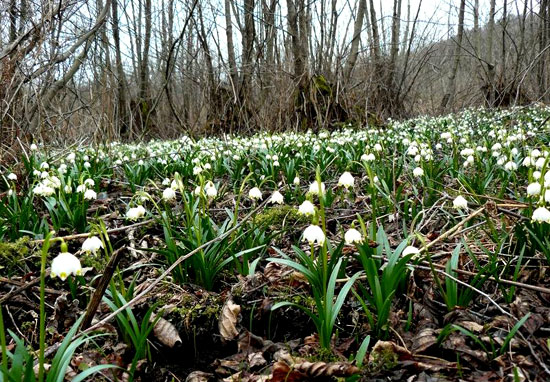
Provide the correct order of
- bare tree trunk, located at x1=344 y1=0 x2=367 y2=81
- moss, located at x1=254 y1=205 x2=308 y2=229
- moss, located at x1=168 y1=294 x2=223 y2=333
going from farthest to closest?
bare tree trunk, located at x1=344 y1=0 x2=367 y2=81 < moss, located at x1=254 y1=205 x2=308 y2=229 < moss, located at x1=168 y1=294 x2=223 y2=333

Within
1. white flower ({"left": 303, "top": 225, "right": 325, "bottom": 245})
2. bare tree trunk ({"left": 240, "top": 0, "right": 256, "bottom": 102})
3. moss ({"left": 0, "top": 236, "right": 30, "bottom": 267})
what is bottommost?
moss ({"left": 0, "top": 236, "right": 30, "bottom": 267})

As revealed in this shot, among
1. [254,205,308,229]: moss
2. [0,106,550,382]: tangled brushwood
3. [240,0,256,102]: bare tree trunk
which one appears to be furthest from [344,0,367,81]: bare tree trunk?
[0,106,550,382]: tangled brushwood

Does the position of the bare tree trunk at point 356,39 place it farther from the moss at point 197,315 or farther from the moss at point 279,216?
the moss at point 197,315

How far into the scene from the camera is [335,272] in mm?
1753

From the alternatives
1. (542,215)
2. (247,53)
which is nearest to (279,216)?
(542,215)

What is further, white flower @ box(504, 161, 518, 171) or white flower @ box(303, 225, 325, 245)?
white flower @ box(504, 161, 518, 171)

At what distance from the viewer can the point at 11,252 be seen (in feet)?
8.67

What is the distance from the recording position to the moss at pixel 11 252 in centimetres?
257

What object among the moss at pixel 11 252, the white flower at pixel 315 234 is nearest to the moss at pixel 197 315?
the white flower at pixel 315 234

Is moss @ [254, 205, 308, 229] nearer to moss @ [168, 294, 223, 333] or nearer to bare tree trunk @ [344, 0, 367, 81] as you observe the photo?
moss @ [168, 294, 223, 333]

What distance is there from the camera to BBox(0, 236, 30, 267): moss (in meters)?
2.57

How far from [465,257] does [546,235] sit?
0.42 m

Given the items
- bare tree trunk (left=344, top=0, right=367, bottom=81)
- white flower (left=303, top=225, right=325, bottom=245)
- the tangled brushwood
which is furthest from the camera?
bare tree trunk (left=344, top=0, right=367, bottom=81)

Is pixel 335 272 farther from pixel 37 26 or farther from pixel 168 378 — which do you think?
pixel 37 26
